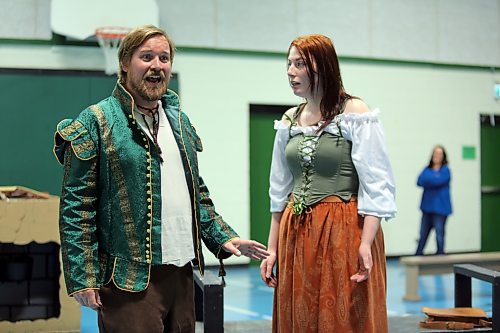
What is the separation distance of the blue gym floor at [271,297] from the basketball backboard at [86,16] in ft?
10.3

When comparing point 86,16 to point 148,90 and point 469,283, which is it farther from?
point 148,90

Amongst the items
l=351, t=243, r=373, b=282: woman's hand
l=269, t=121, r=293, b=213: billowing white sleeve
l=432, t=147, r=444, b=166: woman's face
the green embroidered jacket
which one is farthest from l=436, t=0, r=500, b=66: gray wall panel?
the green embroidered jacket

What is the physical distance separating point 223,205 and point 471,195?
12.2ft

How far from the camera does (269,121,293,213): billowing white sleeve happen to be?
A: 250 centimetres

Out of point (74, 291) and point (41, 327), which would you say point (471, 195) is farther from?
point (74, 291)

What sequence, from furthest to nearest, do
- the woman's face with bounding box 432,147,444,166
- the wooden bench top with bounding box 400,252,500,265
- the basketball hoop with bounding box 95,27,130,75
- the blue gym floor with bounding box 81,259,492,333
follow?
the woman's face with bounding box 432,147,444,166 → the basketball hoop with bounding box 95,27,130,75 → the wooden bench top with bounding box 400,252,500,265 → the blue gym floor with bounding box 81,259,492,333

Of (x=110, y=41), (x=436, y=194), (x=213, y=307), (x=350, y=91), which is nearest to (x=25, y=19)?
(x=110, y=41)

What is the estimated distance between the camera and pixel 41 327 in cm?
423

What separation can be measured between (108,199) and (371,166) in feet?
3.10

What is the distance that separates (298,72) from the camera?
2.33 metres

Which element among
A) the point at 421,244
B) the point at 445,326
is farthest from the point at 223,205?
the point at 445,326

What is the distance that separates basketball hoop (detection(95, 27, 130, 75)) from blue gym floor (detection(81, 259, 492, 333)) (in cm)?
277

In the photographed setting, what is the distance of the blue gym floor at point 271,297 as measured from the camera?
16.9ft

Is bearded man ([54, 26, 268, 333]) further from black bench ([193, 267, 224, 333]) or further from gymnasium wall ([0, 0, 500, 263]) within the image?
gymnasium wall ([0, 0, 500, 263])
